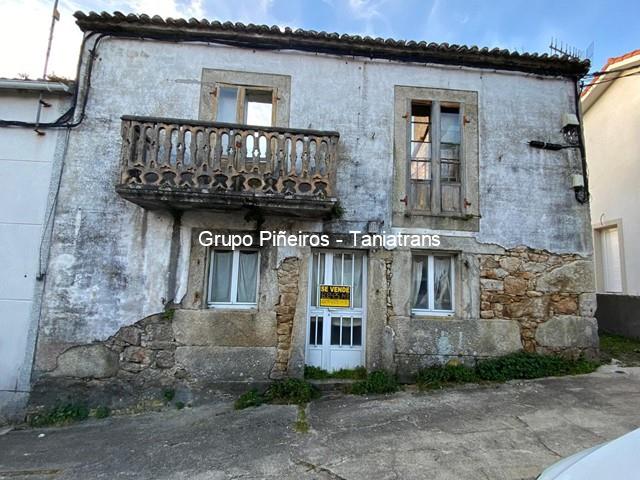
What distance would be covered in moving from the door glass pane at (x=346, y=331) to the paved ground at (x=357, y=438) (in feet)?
3.04

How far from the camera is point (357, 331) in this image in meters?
5.89

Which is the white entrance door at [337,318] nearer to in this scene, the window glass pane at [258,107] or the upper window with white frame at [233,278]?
the upper window with white frame at [233,278]

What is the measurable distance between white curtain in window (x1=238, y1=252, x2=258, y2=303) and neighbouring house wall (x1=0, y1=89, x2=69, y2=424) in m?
3.07

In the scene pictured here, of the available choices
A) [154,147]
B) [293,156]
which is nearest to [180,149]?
[154,147]

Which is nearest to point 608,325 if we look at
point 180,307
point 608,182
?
point 608,182

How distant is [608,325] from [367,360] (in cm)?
726

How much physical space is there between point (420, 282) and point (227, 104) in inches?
186

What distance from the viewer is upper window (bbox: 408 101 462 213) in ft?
20.1

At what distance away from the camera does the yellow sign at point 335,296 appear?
19.3 feet

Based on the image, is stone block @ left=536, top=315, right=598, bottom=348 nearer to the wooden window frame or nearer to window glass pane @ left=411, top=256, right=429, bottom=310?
window glass pane @ left=411, top=256, right=429, bottom=310

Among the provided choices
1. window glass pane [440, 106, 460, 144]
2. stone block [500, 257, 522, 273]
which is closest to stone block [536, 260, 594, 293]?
stone block [500, 257, 522, 273]

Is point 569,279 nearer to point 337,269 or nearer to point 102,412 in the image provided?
point 337,269

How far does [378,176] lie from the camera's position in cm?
601

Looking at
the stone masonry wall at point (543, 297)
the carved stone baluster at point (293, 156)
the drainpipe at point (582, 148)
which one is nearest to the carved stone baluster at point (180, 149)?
the carved stone baluster at point (293, 156)
